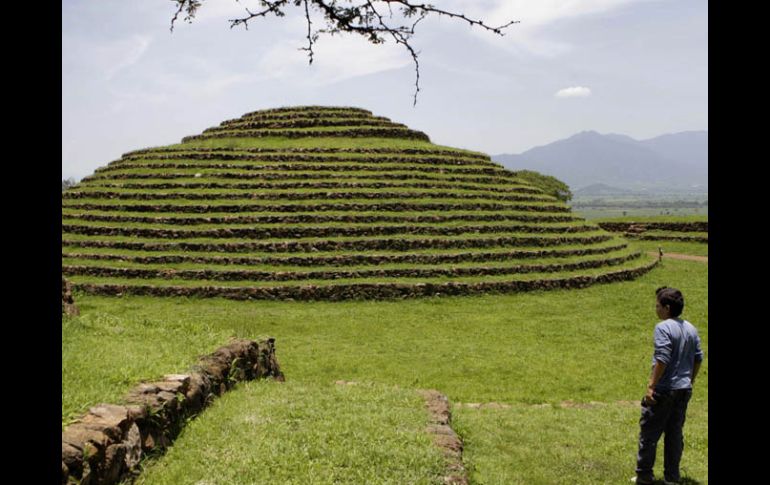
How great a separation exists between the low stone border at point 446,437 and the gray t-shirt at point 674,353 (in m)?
2.05

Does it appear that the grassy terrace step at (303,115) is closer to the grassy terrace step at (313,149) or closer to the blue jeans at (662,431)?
the grassy terrace step at (313,149)

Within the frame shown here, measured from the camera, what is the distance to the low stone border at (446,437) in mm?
4770

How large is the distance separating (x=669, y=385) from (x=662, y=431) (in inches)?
20.7

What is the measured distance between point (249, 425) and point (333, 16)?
13.2ft

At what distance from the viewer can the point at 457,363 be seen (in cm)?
1121

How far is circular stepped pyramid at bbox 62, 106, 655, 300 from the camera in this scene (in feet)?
57.5

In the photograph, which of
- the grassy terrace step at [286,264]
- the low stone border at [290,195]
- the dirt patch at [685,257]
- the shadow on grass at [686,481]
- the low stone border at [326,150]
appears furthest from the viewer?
the dirt patch at [685,257]

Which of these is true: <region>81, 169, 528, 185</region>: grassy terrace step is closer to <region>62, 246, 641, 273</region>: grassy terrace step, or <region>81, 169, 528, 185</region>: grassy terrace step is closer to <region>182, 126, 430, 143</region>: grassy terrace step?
<region>182, 126, 430, 143</region>: grassy terrace step

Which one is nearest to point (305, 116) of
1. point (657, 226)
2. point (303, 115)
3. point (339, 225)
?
point (303, 115)

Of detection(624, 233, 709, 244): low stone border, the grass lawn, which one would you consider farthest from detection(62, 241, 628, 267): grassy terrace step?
detection(624, 233, 709, 244): low stone border

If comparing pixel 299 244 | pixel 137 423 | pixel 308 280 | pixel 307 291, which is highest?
pixel 299 244

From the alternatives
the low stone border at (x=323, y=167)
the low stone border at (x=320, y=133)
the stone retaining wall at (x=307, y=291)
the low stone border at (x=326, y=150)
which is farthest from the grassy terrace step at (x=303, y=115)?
the stone retaining wall at (x=307, y=291)

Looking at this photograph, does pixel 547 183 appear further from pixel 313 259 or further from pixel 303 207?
pixel 313 259
